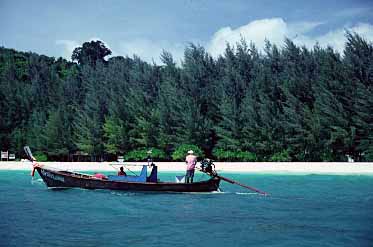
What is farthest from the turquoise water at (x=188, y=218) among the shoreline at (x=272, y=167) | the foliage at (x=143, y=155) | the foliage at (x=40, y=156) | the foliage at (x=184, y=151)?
the foliage at (x=40, y=156)

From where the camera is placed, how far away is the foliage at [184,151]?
111ft

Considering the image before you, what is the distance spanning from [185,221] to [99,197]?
5410 millimetres

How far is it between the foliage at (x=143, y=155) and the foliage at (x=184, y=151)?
5.10 feet

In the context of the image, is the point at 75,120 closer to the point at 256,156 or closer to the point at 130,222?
the point at 256,156

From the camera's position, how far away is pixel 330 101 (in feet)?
103

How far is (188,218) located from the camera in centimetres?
1262

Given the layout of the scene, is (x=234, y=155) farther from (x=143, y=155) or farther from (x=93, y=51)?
(x=93, y=51)

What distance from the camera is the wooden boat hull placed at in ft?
57.5

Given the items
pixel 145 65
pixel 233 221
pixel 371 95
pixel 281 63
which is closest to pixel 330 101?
pixel 371 95

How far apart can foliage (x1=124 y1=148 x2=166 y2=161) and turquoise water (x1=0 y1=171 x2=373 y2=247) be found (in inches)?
Result: 669

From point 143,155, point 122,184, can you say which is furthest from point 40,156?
point 122,184

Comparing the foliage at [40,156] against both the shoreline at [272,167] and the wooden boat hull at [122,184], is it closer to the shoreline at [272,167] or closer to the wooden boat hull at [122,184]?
the shoreline at [272,167]

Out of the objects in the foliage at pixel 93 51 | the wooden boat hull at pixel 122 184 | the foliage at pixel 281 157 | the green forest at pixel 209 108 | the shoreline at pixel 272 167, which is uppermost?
the foliage at pixel 93 51

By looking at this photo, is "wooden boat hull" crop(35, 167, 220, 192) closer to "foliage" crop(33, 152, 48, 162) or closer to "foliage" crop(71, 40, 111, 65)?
"foliage" crop(33, 152, 48, 162)
